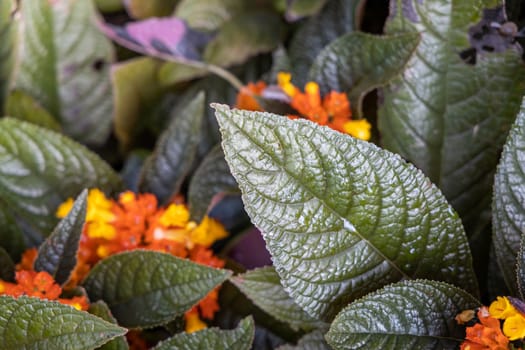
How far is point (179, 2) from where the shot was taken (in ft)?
4.10

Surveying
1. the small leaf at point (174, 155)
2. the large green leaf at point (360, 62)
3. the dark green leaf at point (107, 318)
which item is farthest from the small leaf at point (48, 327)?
the large green leaf at point (360, 62)

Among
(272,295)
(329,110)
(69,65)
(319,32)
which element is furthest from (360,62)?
(69,65)

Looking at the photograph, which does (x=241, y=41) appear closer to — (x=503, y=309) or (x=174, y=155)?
(x=174, y=155)

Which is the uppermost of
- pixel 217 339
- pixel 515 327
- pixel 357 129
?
pixel 357 129

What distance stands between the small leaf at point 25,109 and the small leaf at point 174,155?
0.82 feet

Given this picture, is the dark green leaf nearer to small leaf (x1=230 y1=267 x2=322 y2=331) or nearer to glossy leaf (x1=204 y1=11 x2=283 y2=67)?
small leaf (x1=230 y1=267 x2=322 y2=331)

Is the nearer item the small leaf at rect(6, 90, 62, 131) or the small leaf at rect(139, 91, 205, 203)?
the small leaf at rect(139, 91, 205, 203)

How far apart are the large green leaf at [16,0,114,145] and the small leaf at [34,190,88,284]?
418 mm

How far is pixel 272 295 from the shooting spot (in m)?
0.78

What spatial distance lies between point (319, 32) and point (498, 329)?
62 cm

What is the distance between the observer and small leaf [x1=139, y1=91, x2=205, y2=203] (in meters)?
0.95

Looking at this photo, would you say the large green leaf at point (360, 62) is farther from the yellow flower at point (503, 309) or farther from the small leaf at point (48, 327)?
the small leaf at point (48, 327)

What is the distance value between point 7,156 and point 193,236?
1.00 ft

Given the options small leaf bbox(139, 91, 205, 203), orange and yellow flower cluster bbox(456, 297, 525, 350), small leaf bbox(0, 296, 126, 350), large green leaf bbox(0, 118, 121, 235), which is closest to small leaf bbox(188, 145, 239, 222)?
small leaf bbox(139, 91, 205, 203)
